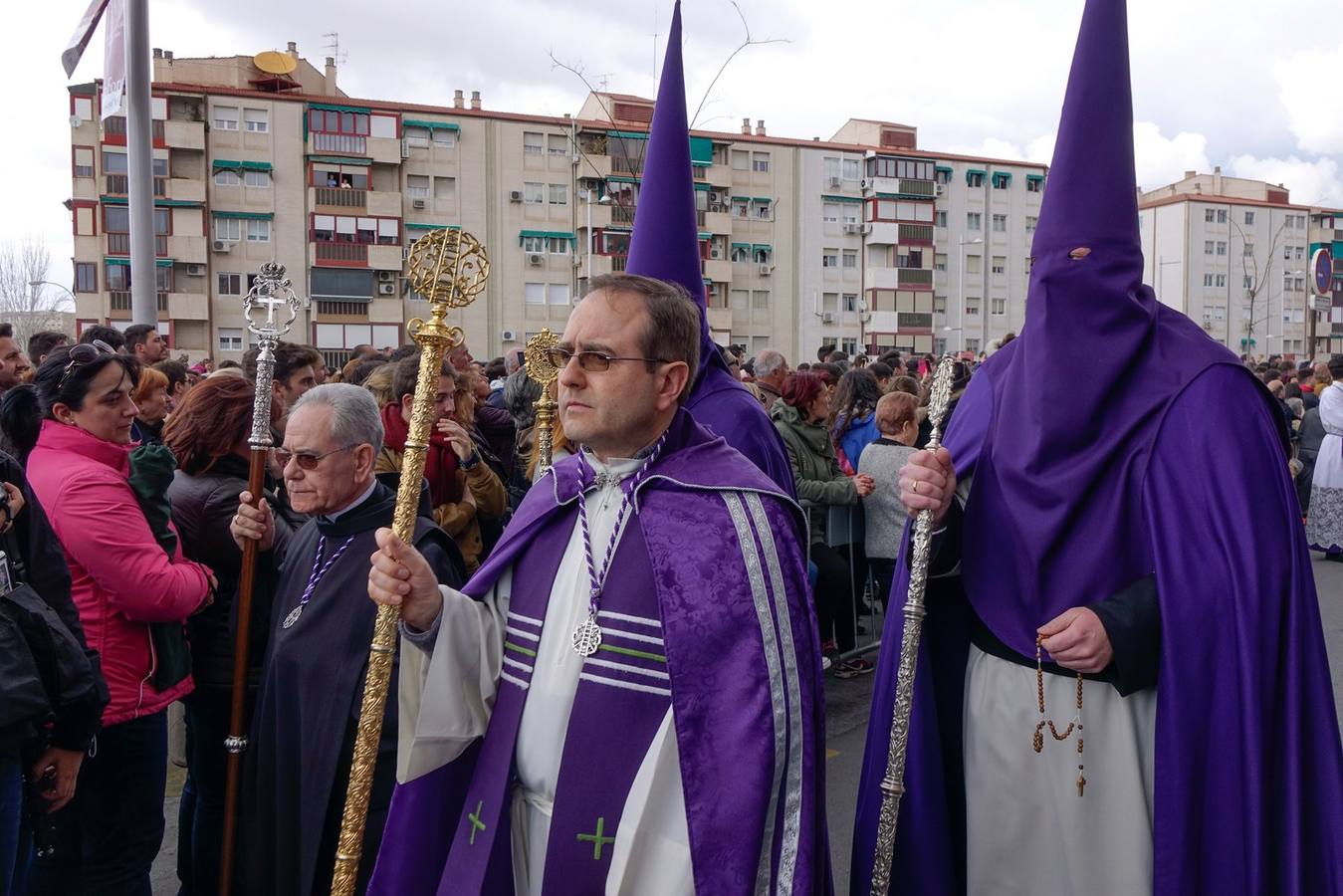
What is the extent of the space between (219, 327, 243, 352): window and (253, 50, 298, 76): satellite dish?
11044mm

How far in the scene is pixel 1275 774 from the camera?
2658 millimetres

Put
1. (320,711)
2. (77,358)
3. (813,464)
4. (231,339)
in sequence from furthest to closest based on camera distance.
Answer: (231,339)
(813,464)
(77,358)
(320,711)

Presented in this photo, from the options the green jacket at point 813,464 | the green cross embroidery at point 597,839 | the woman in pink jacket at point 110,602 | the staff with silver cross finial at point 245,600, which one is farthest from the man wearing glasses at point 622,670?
the green jacket at point 813,464

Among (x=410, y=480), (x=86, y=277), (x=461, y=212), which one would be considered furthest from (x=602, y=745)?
(x=86, y=277)

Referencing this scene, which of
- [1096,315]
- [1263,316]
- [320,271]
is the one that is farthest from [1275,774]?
[1263,316]

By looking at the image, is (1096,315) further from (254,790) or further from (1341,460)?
(1341,460)

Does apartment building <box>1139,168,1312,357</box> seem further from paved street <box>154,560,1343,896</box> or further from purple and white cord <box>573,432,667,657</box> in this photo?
purple and white cord <box>573,432,667,657</box>

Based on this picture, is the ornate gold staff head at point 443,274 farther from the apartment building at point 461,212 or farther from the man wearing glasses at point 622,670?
the apartment building at point 461,212

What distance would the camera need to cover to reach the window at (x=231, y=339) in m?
47.3

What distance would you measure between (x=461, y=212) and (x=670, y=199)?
154 feet

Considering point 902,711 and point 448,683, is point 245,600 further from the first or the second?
point 902,711

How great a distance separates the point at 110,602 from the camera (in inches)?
142

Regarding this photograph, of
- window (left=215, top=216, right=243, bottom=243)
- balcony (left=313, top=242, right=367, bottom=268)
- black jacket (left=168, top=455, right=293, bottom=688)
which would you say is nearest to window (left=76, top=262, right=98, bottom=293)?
window (left=215, top=216, right=243, bottom=243)

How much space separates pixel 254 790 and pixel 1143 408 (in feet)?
9.94
